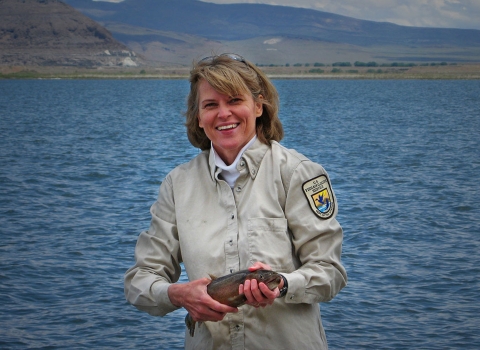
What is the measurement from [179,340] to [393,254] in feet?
17.1

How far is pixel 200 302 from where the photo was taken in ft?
10.0

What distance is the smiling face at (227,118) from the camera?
3318 mm

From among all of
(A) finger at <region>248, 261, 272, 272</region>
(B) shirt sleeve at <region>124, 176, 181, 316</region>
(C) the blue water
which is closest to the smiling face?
(B) shirt sleeve at <region>124, 176, 181, 316</region>

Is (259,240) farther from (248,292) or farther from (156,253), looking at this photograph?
(156,253)

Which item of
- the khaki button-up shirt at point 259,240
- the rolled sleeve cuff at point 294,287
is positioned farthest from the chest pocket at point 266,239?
the rolled sleeve cuff at point 294,287

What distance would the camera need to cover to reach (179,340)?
8.44 metres

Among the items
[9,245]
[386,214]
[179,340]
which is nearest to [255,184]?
[179,340]

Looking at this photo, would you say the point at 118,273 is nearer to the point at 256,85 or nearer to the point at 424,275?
the point at 424,275

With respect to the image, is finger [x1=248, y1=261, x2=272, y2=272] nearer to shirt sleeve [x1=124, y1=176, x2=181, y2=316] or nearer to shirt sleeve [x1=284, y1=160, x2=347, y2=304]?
shirt sleeve [x1=284, y1=160, x2=347, y2=304]

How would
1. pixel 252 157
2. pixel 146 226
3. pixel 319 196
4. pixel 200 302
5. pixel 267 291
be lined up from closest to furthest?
pixel 267 291 → pixel 200 302 → pixel 319 196 → pixel 252 157 → pixel 146 226

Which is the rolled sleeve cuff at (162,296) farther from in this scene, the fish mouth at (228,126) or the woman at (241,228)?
the fish mouth at (228,126)

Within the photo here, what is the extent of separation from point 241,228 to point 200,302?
372mm

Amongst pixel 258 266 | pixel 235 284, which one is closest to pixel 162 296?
pixel 235 284

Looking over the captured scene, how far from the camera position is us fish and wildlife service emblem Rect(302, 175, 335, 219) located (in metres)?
3.17
